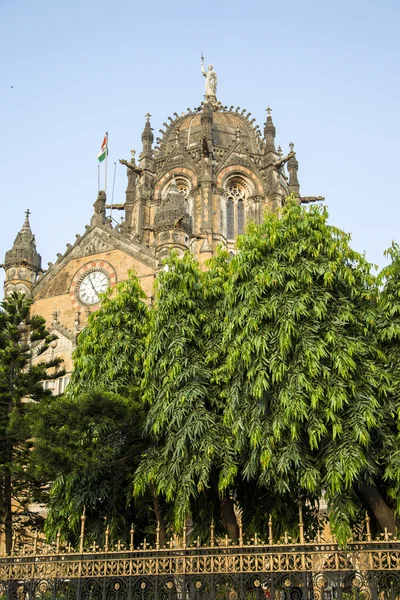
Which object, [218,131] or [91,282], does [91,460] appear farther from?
[218,131]

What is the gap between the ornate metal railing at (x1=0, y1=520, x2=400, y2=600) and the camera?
9734 millimetres

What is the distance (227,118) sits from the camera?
45.0m

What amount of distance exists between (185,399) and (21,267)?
57.9 ft

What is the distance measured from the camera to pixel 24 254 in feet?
98.4

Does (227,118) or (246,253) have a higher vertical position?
(227,118)

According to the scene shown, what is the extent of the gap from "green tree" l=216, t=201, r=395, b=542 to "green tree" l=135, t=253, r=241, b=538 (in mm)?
595

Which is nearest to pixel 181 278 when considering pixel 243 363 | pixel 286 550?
pixel 243 363

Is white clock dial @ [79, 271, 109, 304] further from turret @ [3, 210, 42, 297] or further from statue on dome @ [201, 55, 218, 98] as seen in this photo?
statue on dome @ [201, 55, 218, 98]

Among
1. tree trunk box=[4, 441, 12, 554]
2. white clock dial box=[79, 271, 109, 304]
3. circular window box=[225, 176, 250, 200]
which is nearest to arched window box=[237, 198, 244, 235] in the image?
circular window box=[225, 176, 250, 200]

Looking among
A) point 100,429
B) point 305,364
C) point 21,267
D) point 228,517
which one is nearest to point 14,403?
point 100,429

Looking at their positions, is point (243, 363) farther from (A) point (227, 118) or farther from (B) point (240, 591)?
(A) point (227, 118)

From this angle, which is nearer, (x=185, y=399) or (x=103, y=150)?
(x=185, y=399)

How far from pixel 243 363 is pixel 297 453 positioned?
2186mm

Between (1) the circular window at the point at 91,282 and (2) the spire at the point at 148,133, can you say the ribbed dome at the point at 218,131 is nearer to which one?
(2) the spire at the point at 148,133
